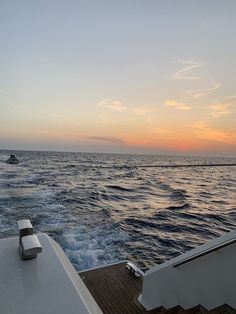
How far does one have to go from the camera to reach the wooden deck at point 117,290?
3768 millimetres

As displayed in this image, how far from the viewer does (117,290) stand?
170 inches

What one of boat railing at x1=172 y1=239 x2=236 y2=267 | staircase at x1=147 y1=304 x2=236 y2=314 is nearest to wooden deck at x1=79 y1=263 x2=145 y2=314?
staircase at x1=147 y1=304 x2=236 y2=314

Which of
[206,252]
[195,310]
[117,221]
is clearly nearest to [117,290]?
[195,310]

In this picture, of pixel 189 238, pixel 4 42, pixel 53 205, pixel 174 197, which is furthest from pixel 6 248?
pixel 174 197

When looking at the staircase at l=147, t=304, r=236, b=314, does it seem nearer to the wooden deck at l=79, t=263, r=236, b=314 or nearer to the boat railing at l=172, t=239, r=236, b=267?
the wooden deck at l=79, t=263, r=236, b=314

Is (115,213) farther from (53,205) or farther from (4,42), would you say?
(4,42)

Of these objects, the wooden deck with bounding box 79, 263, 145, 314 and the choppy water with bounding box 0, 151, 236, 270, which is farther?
the choppy water with bounding box 0, 151, 236, 270

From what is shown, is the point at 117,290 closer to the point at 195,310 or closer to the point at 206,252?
the point at 195,310

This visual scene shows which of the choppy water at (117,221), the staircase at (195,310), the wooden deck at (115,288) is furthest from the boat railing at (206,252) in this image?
the choppy water at (117,221)

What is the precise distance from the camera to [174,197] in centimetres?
1585

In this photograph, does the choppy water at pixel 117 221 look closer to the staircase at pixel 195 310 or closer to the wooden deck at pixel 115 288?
the wooden deck at pixel 115 288

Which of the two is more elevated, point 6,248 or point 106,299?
point 6,248

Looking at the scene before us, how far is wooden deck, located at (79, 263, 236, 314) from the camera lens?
12.4 ft

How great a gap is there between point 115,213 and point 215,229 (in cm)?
407
